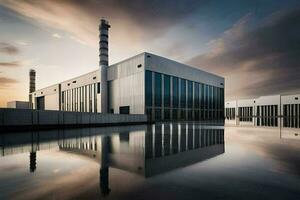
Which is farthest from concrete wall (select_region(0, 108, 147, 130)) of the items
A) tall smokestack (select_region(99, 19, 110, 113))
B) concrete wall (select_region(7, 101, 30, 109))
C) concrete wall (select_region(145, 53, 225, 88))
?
concrete wall (select_region(7, 101, 30, 109))

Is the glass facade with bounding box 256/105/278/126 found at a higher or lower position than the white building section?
lower

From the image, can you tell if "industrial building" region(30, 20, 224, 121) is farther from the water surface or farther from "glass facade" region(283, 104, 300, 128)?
the water surface

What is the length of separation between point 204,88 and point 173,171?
61550 mm

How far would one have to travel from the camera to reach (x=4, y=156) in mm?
7527

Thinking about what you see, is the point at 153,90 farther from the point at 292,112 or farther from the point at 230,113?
the point at 230,113

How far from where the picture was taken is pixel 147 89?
44.0 meters

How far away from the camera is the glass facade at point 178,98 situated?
44844 millimetres

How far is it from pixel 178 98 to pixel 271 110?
53497 millimetres

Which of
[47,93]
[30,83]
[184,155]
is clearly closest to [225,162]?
[184,155]

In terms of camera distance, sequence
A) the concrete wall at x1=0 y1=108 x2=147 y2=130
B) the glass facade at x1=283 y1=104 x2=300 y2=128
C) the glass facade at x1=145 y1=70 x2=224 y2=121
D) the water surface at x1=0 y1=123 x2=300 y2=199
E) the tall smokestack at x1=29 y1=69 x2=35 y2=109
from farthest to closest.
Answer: the tall smokestack at x1=29 y1=69 x2=35 y2=109 < the glass facade at x1=283 y1=104 x2=300 y2=128 < the glass facade at x1=145 y1=70 x2=224 y2=121 < the concrete wall at x1=0 y1=108 x2=147 y2=130 < the water surface at x1=0 y1=123 x2=300 y2=199

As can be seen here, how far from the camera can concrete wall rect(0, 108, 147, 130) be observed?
18.2 meters

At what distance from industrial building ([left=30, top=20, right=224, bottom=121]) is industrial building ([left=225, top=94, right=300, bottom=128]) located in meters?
13.5

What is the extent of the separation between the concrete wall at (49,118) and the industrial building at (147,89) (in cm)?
1385

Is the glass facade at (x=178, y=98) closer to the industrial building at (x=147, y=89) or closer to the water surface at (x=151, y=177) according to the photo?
the industrial building at (x=147, y=89)
